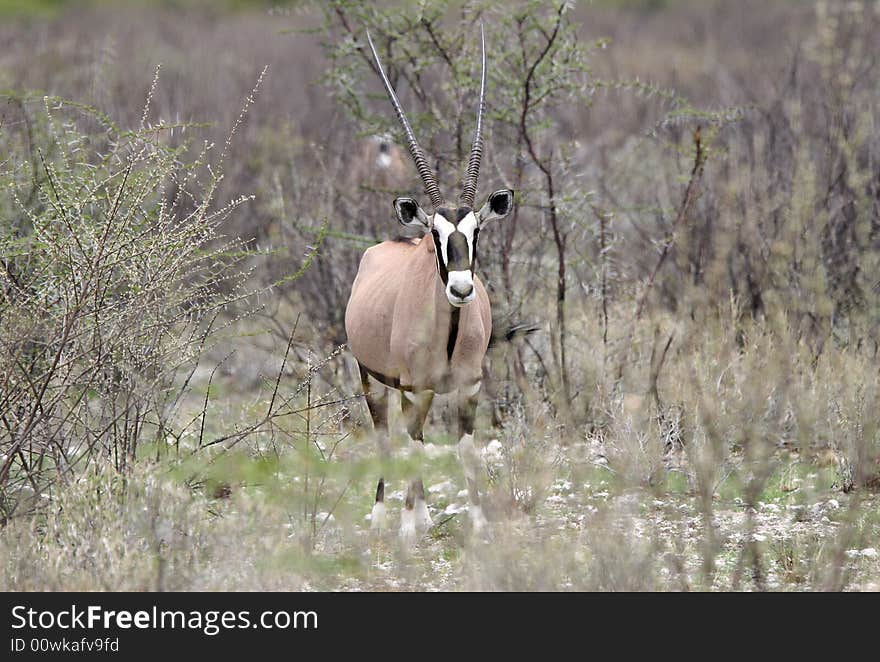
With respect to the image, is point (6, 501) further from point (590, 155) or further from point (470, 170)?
point (590, 155)

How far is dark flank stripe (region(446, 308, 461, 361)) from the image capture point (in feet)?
19.2

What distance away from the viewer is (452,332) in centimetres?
588

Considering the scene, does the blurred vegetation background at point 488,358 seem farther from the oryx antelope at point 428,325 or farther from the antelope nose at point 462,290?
the antelope nose at point 462,290

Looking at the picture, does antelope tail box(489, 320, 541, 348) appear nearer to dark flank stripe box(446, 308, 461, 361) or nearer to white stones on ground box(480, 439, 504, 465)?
white stones on ground box(480, 439, 504, 465)

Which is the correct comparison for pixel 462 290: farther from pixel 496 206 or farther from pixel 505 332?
pixel 505 332

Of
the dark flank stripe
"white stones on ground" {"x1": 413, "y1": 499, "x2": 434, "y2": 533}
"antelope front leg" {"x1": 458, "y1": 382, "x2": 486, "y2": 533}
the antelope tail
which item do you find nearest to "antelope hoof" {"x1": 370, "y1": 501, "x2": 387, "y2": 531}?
"white stones on ground" {"x1": 413, "y1": 499, "x2": 434, "y2": 533}

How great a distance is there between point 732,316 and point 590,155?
6068 mm

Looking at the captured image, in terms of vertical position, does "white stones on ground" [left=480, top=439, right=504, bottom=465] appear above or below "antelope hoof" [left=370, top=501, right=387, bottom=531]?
above

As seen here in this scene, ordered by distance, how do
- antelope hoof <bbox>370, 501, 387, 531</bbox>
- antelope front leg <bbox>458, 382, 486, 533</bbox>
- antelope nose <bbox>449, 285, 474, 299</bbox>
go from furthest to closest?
antelope hoof <bbox>370, 501, 387, 531</bbox> < antelope front leg <bbox>458, 382, 486, 533</bbox> < antelope nose <bbox>449, 285, 474, 299</bbox>

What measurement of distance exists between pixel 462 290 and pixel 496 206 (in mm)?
607

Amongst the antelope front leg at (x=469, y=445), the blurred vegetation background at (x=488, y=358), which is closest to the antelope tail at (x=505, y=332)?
the blurred vegetation background at (x=488, y=358)

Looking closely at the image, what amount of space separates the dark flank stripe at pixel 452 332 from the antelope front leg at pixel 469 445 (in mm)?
217
